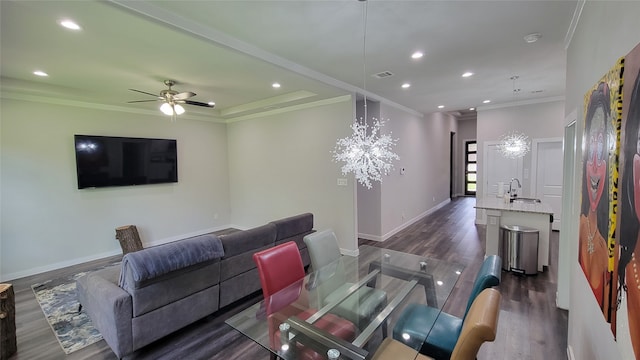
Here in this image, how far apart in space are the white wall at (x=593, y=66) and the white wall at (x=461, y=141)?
898 centimetres

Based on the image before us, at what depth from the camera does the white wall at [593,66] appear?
3.68ft

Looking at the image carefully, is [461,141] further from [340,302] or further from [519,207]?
[340,302]

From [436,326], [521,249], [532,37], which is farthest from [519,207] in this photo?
[436,326]

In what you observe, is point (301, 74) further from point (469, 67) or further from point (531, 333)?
point (531, 333)

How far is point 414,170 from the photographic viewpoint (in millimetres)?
6922

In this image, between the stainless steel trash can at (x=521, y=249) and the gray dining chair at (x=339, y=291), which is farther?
the stainless steel trash can at (x=521, y=249)

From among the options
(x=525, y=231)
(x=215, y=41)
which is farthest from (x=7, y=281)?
(x=525, y=231)

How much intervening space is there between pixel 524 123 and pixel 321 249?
6.11 m

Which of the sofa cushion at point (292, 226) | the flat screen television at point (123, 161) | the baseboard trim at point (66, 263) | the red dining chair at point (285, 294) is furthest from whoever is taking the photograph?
the flat screen television at point (123, 161)

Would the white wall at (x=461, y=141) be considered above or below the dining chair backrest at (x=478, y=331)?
above

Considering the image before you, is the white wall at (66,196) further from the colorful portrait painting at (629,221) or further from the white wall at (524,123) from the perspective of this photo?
the white wall at (524,123)

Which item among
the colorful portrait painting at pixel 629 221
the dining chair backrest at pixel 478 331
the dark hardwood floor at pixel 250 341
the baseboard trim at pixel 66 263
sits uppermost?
the colorful portrait painting at pixel 629 221

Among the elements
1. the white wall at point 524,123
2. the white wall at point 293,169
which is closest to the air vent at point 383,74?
the white wall at point 293,169

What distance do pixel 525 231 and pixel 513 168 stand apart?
323 centimetres
